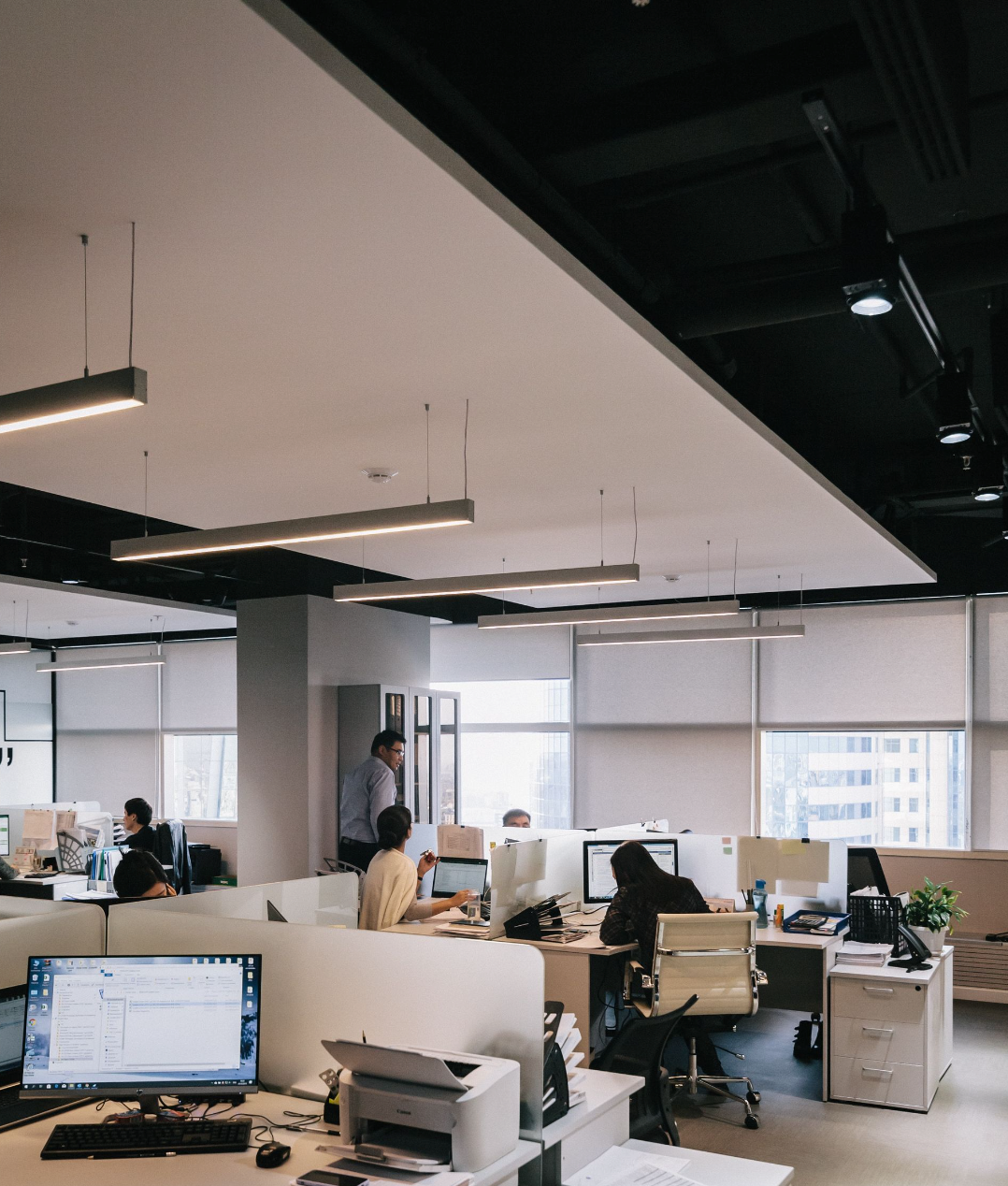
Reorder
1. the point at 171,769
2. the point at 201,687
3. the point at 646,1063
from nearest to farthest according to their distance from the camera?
the point at 646,1063 < the point at 201,687 < the point at 171,769

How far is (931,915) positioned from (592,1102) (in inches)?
140

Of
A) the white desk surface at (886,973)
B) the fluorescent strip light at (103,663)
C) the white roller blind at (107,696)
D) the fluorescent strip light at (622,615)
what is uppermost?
the fluorescent strip light at (622,615)

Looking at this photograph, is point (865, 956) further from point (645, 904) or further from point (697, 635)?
point (697, 635)

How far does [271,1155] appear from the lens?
2482mm

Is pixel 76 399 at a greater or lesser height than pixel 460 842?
greater

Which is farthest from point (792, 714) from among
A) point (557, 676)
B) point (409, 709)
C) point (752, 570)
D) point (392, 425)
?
point (392, 425)

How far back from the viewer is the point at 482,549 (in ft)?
23.8

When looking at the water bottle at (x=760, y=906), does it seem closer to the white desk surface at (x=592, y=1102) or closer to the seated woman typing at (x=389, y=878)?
the seated woman typing at (x=389, y=878)

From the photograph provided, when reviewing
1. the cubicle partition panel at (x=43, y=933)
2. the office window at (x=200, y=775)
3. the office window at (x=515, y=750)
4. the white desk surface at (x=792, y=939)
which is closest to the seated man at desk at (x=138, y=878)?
the cubicle partition panel at (x=43, y=933)

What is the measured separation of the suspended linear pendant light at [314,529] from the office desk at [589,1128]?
2.11 metres

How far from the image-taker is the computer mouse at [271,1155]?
2.47 metres

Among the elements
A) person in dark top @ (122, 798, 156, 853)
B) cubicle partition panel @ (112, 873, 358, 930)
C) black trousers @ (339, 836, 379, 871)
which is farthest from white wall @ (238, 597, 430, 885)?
cubicle partition panel @ (112, 873, 358, 930)

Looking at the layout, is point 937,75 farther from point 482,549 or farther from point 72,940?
point 482,549

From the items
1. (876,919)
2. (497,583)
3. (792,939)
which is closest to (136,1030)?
(497,583)
